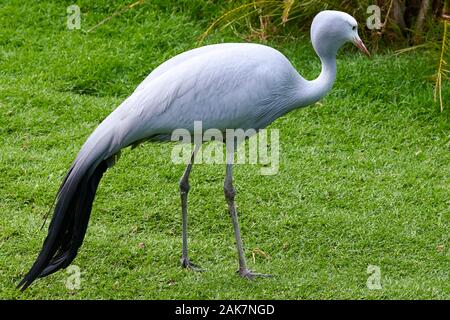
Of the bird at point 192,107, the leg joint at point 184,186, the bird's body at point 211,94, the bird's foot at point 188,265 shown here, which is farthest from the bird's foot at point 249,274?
the bird's body at point 211,94

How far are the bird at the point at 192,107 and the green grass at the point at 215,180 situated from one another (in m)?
0.34

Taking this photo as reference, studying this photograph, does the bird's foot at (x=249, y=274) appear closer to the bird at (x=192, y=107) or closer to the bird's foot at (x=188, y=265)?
the bird at (x=192, y=107)

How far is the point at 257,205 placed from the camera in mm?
6574

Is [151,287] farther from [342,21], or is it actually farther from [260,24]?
[260,24]

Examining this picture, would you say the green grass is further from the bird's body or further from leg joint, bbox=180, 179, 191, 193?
the bird's body

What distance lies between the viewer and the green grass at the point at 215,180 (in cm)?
573

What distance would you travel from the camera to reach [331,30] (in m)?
5.71

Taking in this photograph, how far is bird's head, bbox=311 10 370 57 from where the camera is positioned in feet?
18.6

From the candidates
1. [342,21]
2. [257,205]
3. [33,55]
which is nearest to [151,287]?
[257,205]

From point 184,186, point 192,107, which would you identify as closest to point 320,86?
point 192,107

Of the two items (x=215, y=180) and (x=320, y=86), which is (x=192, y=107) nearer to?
(x=320, y=86)

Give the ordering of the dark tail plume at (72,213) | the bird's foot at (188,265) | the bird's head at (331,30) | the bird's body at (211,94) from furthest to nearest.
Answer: the bird's foot at (188,265), the bird's head at (331,30), the bird's body at (211,94), the dark tail plume at (72,213)

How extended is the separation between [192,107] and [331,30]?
3.14ft

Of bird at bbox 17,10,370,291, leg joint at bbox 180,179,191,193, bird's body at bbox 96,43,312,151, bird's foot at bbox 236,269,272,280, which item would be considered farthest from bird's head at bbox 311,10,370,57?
bird's foot at bbox 236,269,272,280
